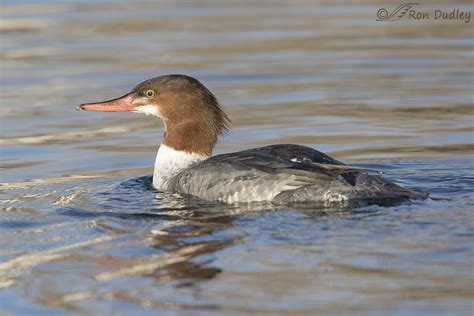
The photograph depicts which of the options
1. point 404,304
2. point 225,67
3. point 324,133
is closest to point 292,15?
point 225,67

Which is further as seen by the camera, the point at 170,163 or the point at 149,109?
the point at 149,109

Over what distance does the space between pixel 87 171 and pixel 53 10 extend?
7379mm

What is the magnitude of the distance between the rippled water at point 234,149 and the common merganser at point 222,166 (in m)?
0.20

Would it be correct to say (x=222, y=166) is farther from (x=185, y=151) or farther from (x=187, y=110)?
(x=187, y=110)

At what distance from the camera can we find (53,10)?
54.6 ft

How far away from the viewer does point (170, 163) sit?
30.3ft

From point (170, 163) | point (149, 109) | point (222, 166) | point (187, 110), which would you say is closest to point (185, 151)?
point (170, 163)

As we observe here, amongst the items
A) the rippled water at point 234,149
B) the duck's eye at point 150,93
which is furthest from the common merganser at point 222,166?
the rippled water at point 234,149

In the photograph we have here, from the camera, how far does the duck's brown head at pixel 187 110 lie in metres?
9.28

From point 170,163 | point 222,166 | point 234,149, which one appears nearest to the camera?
point 222,166

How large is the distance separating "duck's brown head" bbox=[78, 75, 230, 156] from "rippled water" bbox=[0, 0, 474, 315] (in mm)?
553

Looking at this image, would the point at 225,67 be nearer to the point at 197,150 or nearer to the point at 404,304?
the point at 197,150

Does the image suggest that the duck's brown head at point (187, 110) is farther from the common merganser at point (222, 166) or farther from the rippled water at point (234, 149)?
the rippled water at point (234, 149)

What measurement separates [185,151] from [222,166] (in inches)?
34.4
